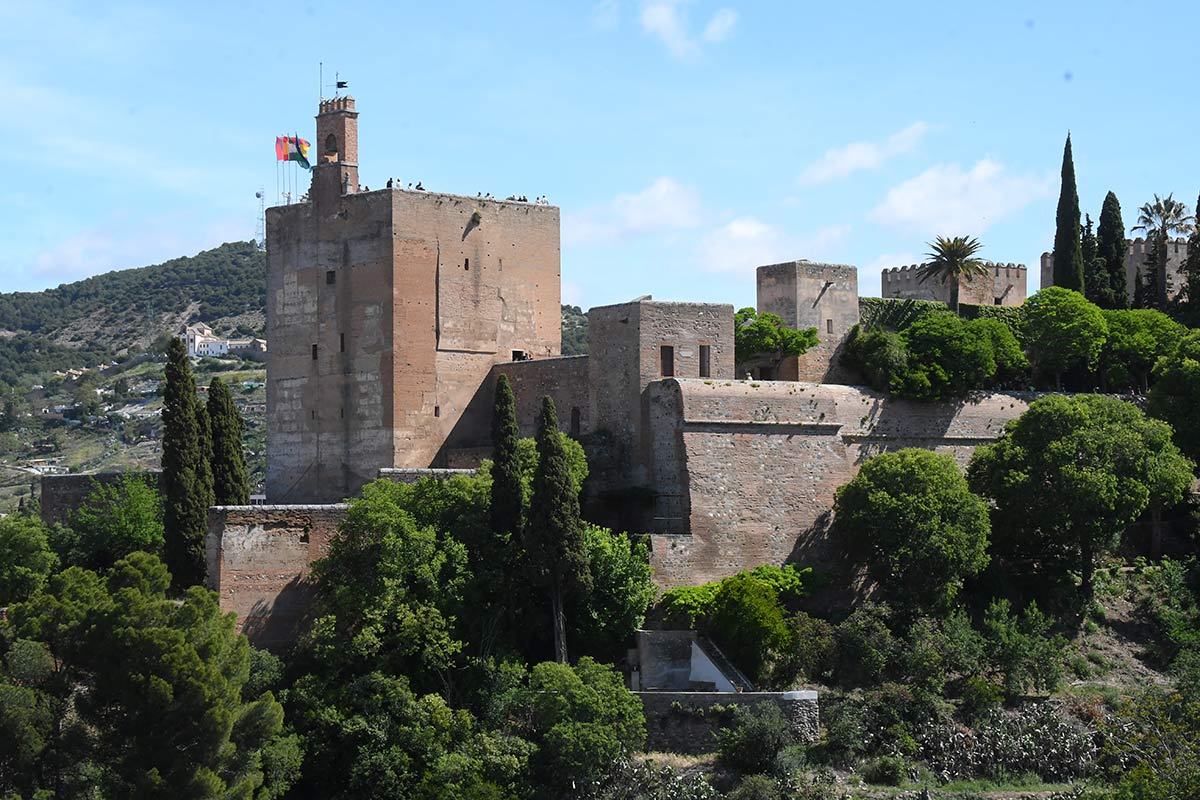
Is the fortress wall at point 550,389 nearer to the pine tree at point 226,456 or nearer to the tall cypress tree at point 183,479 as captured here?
the pine tree at point 226,456

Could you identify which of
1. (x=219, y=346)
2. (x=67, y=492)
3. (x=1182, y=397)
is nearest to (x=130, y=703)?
(x=67, y=492)

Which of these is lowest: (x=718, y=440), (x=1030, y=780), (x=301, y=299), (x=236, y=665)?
(x=1030, y=780)

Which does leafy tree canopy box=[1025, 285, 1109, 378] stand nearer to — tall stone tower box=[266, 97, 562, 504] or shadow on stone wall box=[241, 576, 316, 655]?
tall stone tower box=[266, 97, 562, 504]

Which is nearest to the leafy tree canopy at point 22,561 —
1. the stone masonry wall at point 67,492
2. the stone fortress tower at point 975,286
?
the stone masonry wall at point 67,492

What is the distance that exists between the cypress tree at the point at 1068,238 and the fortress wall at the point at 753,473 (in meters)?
11.6

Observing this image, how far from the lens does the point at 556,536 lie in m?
33.9

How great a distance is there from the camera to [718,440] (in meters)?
38.1

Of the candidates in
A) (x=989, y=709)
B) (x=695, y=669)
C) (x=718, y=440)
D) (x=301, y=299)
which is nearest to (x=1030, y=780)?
(x=989, y=709)

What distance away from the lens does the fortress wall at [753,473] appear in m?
37.0

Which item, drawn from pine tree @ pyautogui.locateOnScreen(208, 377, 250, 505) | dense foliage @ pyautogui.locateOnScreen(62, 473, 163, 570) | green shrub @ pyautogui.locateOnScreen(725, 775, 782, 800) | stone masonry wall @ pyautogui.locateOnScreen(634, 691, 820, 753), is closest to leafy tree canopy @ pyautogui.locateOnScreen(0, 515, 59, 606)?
dense foliage @ pyautogui.locateOnScreen(62, 473, 163, 570)

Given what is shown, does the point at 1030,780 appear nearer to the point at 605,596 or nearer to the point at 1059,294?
the point at 605,596

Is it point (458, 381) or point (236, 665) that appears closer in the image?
point (236, 665)

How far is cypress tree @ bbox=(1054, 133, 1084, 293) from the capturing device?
1945 inches

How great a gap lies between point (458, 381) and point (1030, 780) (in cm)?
1606
